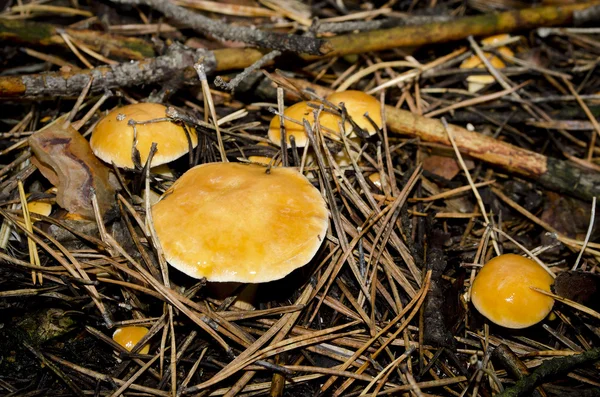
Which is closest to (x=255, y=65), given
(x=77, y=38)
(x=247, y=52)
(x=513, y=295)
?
(x=247, y=52)

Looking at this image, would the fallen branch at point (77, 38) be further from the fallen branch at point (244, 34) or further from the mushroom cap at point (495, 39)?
the mushroom cap at point (495, 39)

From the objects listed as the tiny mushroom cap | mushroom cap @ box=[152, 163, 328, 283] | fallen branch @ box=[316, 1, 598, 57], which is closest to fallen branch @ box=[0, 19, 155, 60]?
fallen branch @ box=[316, 1, 598, 57]

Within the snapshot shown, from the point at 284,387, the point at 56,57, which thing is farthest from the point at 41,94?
the point at 284,387

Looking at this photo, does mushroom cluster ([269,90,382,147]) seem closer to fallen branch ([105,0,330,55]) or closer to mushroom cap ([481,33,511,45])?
fallen branch ([105,0,330,55])

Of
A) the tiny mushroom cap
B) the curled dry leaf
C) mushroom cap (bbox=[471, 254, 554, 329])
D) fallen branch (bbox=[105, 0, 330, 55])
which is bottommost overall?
the tiny mushroom cap

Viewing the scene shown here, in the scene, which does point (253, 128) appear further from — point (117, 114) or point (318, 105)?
point (117, 114)

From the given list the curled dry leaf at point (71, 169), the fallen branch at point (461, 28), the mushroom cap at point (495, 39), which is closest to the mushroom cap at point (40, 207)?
the curled dry leaf at point (71, 169)
